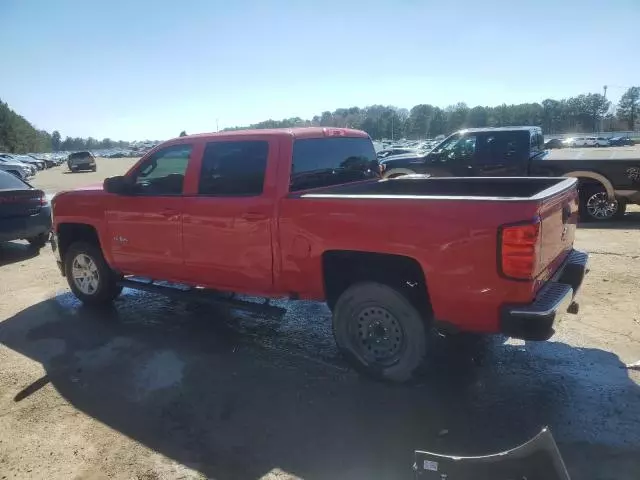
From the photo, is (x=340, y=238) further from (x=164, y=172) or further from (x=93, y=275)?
(x=93, y=275)

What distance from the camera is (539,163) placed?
10.2 metres

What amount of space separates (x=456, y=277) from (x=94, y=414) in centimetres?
277

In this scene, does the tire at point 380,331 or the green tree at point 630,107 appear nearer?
the tire at point 380,331

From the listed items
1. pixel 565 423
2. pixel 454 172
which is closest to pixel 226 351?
pixel 565 423

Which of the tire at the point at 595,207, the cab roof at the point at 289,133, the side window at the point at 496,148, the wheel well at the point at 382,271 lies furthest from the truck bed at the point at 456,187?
the tire at the point at 595,207

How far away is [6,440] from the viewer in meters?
3.38

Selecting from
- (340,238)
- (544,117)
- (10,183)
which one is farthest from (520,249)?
(544,117)

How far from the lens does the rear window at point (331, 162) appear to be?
444 cm

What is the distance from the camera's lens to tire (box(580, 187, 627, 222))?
10039 millimetres

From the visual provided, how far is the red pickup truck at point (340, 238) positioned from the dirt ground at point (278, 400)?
1.61ft

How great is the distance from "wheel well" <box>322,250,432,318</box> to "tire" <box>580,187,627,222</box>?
7.88 meters

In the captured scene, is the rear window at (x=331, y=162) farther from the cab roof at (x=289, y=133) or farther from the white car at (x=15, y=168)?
the white car at (x=15, y=168)

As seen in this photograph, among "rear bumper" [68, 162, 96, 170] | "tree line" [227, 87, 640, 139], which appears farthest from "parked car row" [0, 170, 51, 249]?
"tree line" [227, 87, 640, 139]

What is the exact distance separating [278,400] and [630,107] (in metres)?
115
